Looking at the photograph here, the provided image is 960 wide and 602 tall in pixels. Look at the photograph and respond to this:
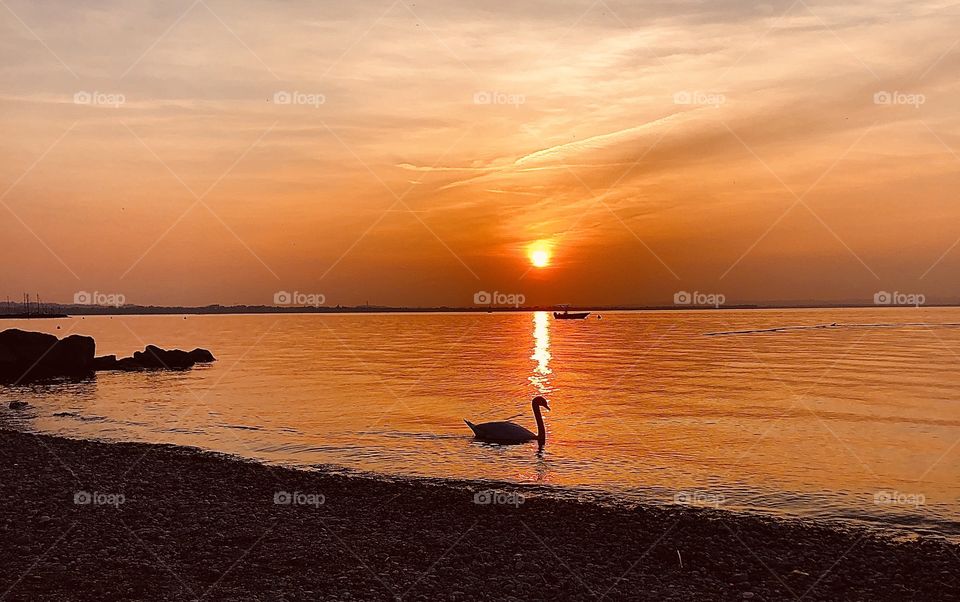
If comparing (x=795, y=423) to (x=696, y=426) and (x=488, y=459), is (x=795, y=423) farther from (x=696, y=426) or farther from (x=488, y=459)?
(x=488, y=459)

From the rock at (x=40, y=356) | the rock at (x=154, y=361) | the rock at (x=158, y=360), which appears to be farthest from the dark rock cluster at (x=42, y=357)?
the rock at (x=158, y=360)

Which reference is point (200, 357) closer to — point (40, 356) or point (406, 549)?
point (40, 356)

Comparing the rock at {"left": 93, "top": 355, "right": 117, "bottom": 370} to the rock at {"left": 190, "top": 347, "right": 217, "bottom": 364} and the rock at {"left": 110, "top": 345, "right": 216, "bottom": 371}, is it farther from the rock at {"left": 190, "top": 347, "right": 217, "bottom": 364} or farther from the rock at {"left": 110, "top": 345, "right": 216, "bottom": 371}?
the rock at {"left": 190, "top": 347, "right": 217, "bottom": 364}

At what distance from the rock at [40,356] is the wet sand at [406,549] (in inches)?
1593

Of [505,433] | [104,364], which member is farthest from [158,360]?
[505,433]

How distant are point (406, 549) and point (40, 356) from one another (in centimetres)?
5204

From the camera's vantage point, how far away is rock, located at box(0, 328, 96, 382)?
49.4m

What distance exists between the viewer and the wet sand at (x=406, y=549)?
33.1ft

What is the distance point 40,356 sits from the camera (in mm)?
51594

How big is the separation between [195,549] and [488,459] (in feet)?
34.7

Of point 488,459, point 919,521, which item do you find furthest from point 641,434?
point 919,521

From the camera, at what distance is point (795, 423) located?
2805 centimetres

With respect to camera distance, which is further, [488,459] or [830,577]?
[488,459]

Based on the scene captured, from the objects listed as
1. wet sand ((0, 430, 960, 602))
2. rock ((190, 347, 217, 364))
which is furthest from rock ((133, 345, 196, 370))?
wet sand ((0, 430, 960, 602))
